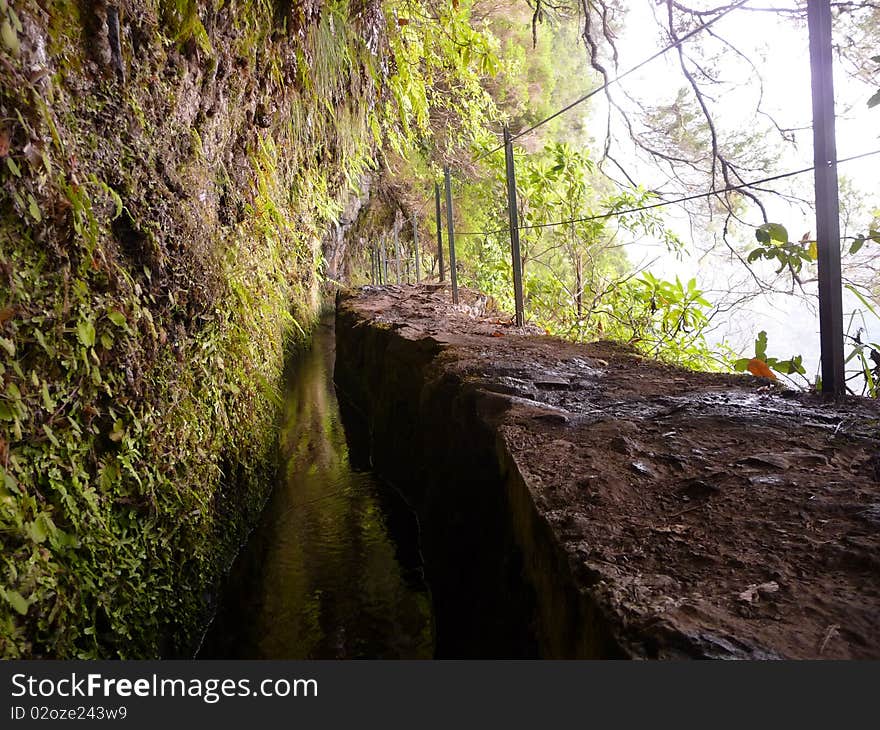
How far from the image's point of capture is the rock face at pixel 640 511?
1.06m

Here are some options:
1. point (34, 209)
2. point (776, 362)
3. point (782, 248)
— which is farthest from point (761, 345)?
point (34, 209)

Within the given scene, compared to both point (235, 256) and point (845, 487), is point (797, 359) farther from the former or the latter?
point (235, 256)

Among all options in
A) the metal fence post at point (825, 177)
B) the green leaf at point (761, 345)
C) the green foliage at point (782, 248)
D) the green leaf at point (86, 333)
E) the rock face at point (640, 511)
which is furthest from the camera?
the green leaf at point (761, 345)

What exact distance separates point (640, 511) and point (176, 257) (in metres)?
2.12

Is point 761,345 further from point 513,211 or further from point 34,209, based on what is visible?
point 34,209

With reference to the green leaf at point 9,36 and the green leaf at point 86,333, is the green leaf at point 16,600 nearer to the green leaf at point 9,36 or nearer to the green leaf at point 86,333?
the green leaf at point 86,333

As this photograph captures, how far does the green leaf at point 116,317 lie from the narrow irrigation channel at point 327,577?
1.52 metres

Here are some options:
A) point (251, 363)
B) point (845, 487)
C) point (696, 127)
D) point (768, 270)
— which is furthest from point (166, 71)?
point (696, 127)

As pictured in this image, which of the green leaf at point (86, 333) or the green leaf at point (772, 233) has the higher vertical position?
the green leaf at point (772, 233)

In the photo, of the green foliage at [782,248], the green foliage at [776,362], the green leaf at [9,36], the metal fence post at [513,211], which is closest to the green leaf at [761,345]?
the green foliage at [776,362]

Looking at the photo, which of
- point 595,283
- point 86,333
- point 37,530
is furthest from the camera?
point 595,283

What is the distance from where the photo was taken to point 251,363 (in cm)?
364

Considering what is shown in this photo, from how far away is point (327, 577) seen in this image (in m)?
3.24

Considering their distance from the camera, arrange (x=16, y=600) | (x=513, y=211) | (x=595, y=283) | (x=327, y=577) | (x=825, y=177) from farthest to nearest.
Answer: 1. (x=595, y=283)
2. (x=513, y=211)
3. (x=327, y=577)
4. (x=825, y=177)
5. (x=16, y=600)
